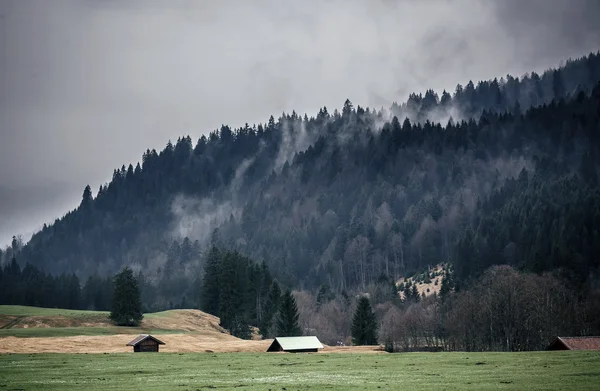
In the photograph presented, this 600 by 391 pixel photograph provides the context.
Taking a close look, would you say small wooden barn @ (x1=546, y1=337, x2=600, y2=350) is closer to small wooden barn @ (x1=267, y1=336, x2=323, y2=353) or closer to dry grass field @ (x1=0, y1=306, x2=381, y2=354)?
dry grass field @ (x1=0, y1=306, x2=381, y2=354)

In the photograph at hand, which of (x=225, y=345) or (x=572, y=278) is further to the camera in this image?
(x=572, y=278)

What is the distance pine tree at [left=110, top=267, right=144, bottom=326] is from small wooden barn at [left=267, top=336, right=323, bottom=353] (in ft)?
137

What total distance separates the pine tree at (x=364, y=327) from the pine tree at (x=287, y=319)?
1310 cm

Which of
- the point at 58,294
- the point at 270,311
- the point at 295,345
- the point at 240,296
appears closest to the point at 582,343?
the point at 295,345

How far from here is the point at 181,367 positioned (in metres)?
70.4

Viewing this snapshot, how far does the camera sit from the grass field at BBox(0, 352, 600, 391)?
50.1 m

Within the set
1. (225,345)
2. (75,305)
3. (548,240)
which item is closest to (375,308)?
(548,240)

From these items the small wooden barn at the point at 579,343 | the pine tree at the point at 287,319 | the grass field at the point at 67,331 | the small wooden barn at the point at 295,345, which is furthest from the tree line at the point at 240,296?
the small wooden barn at the point at 579,343

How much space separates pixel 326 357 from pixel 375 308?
295 feet

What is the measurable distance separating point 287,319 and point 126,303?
110ft

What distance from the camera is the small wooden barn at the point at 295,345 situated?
101 meters

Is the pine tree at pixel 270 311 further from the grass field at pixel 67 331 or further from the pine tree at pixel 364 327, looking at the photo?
the pine tree at pixel 364 327

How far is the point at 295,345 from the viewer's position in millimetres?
101438

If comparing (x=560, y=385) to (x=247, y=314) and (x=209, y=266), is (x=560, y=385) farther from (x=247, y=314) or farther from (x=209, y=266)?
(x=209, y=266)
